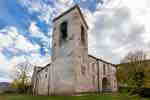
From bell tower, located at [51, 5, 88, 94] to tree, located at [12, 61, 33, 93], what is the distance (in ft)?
64.7

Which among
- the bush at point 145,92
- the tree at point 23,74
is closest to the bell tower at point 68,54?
the bush at point 145,92

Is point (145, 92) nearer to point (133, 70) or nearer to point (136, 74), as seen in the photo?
point (136, 74)

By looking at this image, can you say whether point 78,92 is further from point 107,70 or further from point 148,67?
point 107,70

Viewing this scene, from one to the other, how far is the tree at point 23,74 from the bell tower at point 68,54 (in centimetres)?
1971

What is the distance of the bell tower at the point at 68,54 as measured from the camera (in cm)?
1530

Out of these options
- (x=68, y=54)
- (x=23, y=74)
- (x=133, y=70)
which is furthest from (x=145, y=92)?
(x=23, y=74)

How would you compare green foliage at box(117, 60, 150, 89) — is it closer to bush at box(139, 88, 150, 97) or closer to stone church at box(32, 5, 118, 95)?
bush at box(139, 88, 150, 97)

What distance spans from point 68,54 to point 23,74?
23.1m

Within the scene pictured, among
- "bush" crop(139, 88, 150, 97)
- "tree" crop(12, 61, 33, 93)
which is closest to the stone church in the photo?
"bush" crop(139, 88, 150, 97)

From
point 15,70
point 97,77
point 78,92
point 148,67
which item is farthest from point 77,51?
point 15,70

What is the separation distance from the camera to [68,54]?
53.9ft

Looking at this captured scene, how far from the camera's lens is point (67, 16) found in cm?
1848

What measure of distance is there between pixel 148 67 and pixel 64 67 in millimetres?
11739

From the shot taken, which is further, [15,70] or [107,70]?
[15,70]
